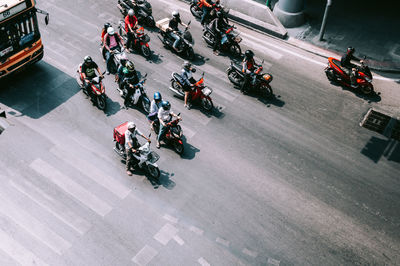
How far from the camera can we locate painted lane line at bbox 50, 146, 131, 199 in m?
12.9

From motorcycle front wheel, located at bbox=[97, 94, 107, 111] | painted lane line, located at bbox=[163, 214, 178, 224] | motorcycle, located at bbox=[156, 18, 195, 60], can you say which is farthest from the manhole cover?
motorcycle front wheel, located at bbox=[97, 94, 107, 111]

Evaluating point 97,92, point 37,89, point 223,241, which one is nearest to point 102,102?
point 97,92

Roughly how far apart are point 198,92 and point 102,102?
151 inches

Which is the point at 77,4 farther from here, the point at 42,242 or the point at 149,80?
the point at 42,242

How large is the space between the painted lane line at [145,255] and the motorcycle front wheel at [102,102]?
6314mm

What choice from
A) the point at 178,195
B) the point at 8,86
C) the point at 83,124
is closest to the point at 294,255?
the point at 178,195

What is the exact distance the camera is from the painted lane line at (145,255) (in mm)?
11156

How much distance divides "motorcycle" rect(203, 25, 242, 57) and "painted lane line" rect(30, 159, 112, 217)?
9682 mm

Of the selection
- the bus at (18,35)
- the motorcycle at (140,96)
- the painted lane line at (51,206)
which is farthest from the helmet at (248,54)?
the painted lane line at (51,206)

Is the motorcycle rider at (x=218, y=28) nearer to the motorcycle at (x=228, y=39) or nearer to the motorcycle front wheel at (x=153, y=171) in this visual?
the motorcycle at (x=228, y=39)

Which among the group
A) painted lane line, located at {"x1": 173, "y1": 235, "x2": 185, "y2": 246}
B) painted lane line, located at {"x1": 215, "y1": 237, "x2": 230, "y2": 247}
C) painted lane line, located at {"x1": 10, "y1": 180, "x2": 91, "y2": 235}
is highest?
painted lane line, located at {"x1": 215, "y1": 237, "x2": 230, "y2": 247}

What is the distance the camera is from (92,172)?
43.8 ft

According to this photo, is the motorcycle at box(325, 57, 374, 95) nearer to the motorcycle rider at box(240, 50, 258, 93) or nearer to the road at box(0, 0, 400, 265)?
the road at box(0, 0, 400, 265)

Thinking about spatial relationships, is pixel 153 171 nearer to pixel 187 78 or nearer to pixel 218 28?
pixel 187 78
